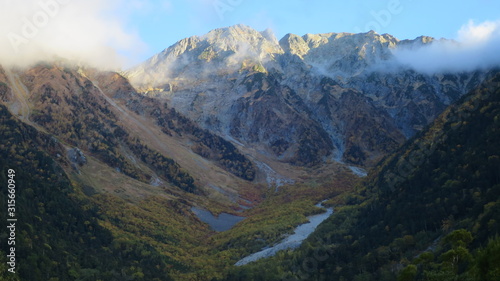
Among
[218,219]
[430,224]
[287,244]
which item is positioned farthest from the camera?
[218,219]

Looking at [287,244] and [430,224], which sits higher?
[430,224]

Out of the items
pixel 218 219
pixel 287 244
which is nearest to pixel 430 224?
pixel 287 244

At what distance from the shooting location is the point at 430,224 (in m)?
64.4

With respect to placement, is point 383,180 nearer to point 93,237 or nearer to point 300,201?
point 300,201

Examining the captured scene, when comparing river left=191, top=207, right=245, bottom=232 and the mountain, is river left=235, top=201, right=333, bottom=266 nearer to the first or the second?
the mountain

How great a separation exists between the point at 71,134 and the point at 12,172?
108450 mm

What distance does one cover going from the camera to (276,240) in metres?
106

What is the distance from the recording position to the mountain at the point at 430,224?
167 ft

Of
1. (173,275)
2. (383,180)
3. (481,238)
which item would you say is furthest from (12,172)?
(383,180)

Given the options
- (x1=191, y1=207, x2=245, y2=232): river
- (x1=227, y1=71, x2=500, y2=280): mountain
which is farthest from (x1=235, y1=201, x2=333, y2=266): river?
(x1=191, y1=207, x2=245, y2=232): river

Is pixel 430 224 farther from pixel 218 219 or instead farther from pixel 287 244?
pixel 218 219

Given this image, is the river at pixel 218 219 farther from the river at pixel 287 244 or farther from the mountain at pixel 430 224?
the mountain at pixel 430 224

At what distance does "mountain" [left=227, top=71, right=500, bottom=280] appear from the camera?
5091cm

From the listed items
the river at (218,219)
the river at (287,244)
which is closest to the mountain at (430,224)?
the river at (287,244)
